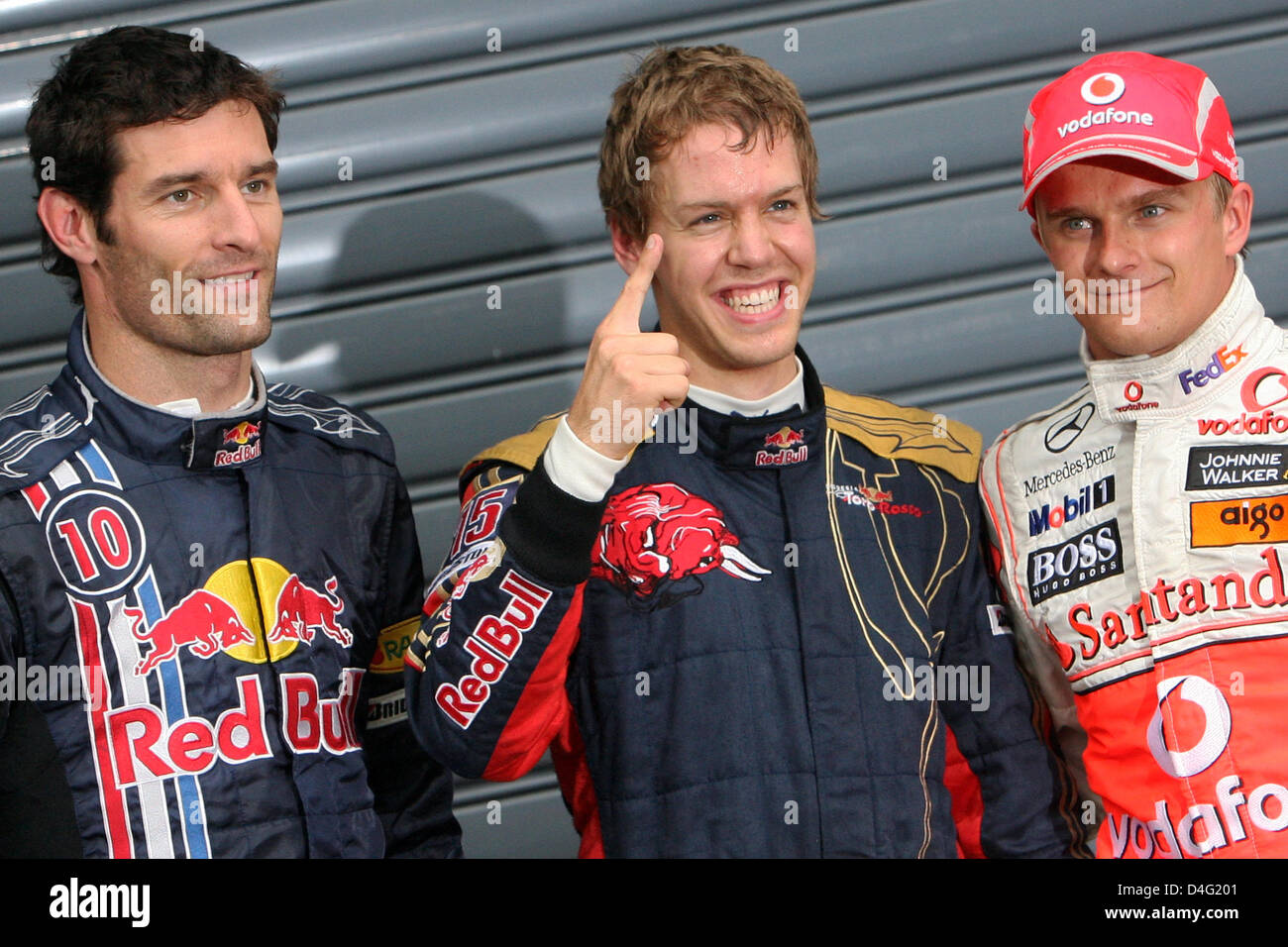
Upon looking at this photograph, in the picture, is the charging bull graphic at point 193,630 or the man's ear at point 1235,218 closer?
the charging bull graphic at point 193,630

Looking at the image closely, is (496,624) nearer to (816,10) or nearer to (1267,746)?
(1267,746)

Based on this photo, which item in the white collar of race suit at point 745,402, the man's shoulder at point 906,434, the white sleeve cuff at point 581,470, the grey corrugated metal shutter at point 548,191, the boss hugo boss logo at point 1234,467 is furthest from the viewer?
the grey corrugated metal shutter at point 548,191

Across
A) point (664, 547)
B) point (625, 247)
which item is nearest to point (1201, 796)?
point (664, 547)

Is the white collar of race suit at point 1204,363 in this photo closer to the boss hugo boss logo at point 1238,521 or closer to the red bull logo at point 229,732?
the boss hugo boss logo at point 1238,521

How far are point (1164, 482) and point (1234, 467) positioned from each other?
0.13 meters

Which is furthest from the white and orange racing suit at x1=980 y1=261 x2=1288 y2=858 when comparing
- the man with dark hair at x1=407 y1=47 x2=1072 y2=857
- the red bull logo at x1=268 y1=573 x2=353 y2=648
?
the red bull logo at x1=268 y1=573 x2=353 y2=648

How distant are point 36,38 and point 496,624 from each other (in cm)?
238

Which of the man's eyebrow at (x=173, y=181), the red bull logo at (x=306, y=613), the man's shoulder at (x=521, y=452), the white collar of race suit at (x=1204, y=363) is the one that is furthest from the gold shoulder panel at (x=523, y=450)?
the white collar of race suit at (x=1204, y=363)

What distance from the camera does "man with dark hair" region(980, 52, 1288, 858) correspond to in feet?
8.68

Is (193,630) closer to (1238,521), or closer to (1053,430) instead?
(1053,430)

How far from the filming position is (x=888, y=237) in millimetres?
4016

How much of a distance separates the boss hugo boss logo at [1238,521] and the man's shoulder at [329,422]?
1695mm

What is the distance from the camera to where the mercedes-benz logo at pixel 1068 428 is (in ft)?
9.73

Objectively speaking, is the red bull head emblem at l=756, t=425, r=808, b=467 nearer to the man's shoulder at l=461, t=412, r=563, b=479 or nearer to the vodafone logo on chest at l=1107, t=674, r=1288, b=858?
the man's shoulder at l=461, t=412, r=563, b=479
